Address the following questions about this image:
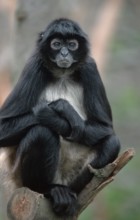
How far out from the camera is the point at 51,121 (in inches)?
320

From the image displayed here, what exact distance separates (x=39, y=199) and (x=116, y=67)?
7.30 metres

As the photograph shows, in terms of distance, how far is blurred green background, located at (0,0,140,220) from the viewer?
12.9 metres

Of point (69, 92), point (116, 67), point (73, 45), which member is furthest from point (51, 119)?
point (116, 67)

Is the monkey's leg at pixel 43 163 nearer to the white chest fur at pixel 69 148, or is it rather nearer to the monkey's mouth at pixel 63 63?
the white chest fur at pixel 69 148

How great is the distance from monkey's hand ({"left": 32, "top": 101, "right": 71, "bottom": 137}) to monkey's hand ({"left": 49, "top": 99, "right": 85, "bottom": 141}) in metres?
0.04

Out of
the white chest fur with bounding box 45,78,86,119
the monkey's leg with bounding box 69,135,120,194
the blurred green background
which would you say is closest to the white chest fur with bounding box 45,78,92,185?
the white chest fur with bounding box 45,78,86,119

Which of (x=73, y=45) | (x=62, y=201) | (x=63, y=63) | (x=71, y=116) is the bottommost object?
(x=62, y=201)

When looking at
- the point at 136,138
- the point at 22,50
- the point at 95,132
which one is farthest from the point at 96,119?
the point at 136,138

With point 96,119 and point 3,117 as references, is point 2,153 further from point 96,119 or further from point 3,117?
point 96,119

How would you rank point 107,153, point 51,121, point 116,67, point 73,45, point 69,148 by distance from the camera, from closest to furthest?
point 51,121 < point 107,153 < point 69,148 < point 73,45 < point 116,67

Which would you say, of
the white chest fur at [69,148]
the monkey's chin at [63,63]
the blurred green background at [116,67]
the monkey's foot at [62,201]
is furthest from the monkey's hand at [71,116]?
the blurred green background at [116,67]

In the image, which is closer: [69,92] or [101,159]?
[101,159]

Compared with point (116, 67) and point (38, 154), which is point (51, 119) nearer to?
point (38, 154)

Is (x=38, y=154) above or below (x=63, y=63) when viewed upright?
below
